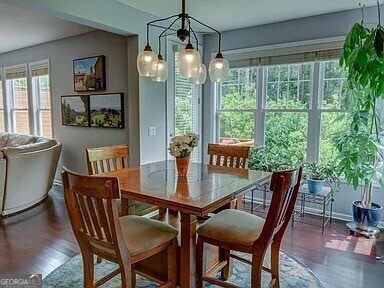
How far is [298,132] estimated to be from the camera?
3.99 metres

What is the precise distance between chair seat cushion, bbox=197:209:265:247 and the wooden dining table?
0.14 m

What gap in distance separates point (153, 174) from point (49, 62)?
12.1 feet

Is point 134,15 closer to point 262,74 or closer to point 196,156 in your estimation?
point 262,74

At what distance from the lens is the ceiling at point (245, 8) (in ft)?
10.6

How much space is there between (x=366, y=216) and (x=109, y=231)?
111 inches

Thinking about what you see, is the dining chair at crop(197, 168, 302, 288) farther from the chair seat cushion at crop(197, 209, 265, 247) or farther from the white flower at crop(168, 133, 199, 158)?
the white flower at crop(168, 133, 199, 158)

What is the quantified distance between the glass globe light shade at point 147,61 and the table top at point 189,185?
32.5 inches

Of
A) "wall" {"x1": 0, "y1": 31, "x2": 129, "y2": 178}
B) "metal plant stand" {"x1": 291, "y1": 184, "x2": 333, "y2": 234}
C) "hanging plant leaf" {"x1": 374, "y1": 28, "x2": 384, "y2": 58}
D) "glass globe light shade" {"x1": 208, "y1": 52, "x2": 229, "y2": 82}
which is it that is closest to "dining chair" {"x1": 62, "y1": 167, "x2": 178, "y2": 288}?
"glass globe light shade" {"x1": 208, "y1": 52, "x2": 229, "y2": 82}

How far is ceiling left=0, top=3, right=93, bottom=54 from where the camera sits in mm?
3684

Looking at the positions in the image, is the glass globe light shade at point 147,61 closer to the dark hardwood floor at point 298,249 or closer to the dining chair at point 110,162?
the dining chair at point 110,162

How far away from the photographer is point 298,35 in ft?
12.6

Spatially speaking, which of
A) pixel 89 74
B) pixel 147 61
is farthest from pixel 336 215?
pixel 89 74

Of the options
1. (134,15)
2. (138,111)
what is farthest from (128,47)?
(138,111)

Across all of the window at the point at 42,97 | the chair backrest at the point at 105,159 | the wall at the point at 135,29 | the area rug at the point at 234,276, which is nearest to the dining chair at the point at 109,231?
the area rug at the point at 234,276
